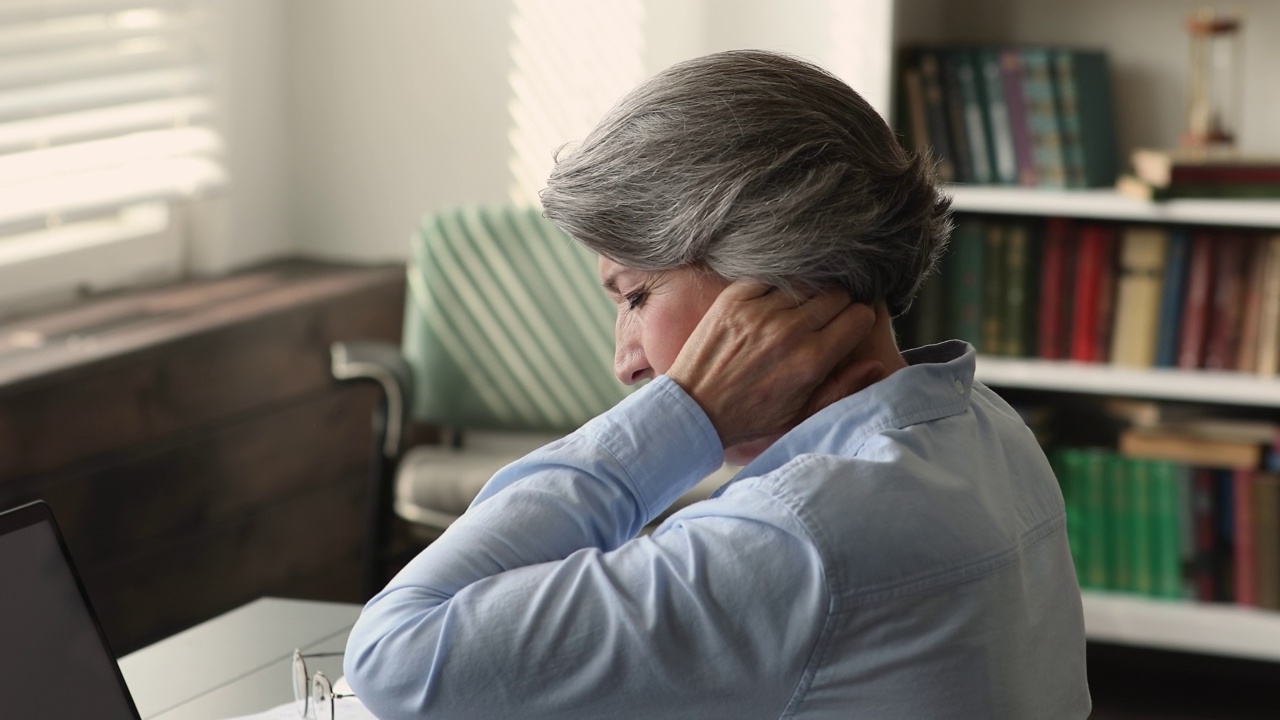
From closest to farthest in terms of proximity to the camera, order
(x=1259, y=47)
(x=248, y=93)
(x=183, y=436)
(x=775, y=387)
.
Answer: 1. (x=775, y=387)
2. (x=183, y=436)
3. (x=1259, y=47)
4. (x=248, y=93)

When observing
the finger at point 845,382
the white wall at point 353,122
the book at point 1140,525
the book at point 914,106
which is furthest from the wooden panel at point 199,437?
the finger at point 845,382

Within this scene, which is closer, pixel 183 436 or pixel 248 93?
pixel 183 436

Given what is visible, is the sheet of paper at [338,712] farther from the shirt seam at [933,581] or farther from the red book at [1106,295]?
the red book at [1106,295]

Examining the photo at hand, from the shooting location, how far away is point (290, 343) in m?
2.91

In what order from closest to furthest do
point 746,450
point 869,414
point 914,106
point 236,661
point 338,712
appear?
point 869,414, point 746,450, point 338,712, point 236,661, point 914,106

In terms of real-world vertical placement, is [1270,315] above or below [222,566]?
above

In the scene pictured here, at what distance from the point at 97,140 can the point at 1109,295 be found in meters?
1.97

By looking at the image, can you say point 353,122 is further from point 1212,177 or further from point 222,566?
point 1212,177

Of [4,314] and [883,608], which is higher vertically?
[883,608]

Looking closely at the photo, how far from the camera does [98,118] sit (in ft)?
9.35

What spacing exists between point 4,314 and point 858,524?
2307 millimetres

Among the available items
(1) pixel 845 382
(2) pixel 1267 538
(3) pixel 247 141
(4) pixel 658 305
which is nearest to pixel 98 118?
(3) pixel 247 141

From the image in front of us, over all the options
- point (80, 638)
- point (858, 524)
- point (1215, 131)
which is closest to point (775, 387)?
point (858, 524)

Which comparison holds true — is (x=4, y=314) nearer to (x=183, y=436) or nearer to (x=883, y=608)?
(x=183, y=436)
